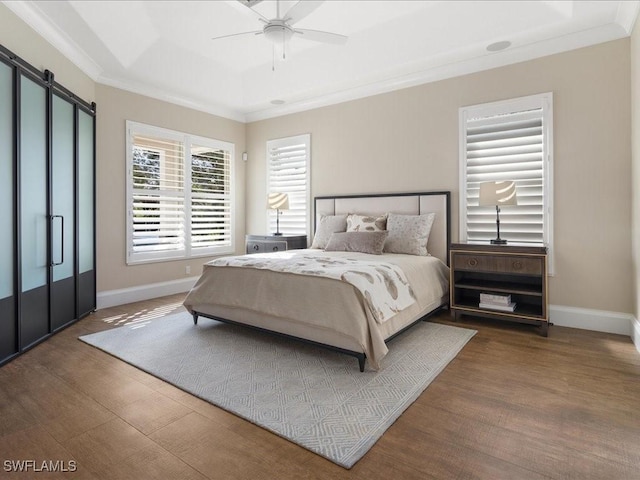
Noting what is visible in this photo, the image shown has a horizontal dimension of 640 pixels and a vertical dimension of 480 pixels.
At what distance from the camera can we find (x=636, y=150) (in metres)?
3.24

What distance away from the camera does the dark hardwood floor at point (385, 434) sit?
1.64 meters

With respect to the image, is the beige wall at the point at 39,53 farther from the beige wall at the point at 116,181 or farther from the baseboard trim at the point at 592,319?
the baseboard trim at the point at 592,319

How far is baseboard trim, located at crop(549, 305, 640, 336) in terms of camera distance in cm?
348

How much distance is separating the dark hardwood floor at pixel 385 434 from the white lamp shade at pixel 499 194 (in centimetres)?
150

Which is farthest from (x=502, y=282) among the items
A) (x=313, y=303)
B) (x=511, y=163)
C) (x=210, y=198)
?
(x=210, y=198)

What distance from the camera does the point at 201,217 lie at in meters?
5.83

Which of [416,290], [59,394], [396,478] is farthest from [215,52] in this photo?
[396,478]

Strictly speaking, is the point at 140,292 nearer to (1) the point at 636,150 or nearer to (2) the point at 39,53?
(2) the point at 39,53

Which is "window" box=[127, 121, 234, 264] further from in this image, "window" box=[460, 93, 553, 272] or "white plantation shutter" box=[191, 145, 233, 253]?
"window" box=[460, 93, 553, 272]

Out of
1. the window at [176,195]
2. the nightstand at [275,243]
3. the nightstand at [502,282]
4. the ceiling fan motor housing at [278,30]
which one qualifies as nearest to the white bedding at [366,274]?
the nightstand at [502,282]

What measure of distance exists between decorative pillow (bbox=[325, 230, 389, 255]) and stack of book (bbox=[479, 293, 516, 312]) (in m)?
1.15

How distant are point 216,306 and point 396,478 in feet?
7.89

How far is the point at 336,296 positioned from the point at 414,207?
7.58ft

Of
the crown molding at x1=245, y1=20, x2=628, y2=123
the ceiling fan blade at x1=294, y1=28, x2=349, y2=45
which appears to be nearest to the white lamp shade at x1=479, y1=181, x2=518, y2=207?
the crown molding at x1=245, y1=20, x2=628, y2=123
